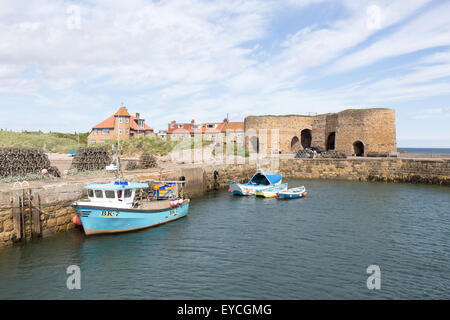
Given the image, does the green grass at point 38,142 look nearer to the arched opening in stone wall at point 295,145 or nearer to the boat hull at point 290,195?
the arched opening in stone wall at point 295,145

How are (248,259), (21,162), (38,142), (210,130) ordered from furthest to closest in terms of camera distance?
1. (210,130)
2. (38,142)
3. (21,162)
4. (248,259)

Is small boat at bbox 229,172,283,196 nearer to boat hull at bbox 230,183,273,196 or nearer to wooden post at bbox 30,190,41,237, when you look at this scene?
boat hull at bbox 230,183,273,196

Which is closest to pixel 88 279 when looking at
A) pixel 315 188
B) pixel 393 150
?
pixel 315 188

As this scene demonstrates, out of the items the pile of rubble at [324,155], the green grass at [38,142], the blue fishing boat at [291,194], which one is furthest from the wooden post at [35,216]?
the green grass at [38,142]

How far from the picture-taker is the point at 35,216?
14.3 meters

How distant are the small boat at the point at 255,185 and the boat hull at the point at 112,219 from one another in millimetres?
12000

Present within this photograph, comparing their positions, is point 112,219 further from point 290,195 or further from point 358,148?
point 358,148

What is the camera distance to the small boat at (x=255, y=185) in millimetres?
27938

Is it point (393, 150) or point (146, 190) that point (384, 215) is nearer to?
point (146, 190)

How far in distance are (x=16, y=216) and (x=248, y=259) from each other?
963cm

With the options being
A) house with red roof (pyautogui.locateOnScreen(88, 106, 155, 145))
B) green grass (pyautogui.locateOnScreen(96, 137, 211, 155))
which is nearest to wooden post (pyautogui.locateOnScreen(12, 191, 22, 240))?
green grass (pyautogui.locateOnScreen(96, 137, 211, 155))

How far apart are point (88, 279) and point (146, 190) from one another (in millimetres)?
9660

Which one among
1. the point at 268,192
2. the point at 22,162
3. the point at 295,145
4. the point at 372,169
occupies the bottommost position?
the point at 268,192

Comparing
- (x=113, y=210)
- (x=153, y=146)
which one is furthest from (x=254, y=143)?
(x=113, y=210)
